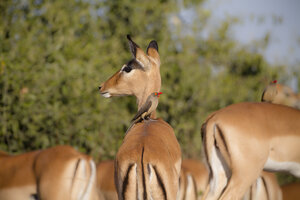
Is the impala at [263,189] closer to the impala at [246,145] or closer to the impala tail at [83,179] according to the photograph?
the impala at [246,145]

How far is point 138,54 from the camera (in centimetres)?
359

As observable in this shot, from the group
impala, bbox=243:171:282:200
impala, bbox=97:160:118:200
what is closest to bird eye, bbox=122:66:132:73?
impala, bbox=97:160:118:200

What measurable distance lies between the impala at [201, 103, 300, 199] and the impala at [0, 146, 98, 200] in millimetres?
1490

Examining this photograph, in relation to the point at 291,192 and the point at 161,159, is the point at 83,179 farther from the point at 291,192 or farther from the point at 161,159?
the point at 291,192

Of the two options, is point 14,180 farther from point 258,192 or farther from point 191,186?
point 258,192

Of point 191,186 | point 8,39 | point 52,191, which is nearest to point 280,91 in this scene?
point 191,186

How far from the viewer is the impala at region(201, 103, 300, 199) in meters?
3.37

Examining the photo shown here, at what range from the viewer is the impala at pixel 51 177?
14.4 feet

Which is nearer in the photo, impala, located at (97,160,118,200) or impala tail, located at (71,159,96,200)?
impala tail, located at (71,159,96,200)

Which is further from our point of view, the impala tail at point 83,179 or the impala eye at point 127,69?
the impala tail at point 83,179

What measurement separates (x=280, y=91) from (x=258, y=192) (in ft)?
4.32

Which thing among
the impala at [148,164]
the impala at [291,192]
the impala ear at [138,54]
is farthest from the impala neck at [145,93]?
the impala at [291,192]

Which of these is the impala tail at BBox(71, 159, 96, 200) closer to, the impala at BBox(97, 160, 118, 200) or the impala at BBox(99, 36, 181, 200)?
the impala at BBox(97, 160, 118, 200)

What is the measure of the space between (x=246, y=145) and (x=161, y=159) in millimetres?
1061
